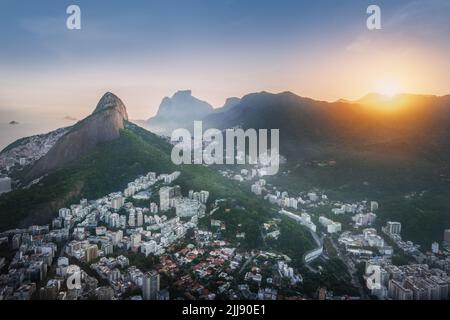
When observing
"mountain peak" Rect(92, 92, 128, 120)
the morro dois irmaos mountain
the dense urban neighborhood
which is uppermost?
"mountain peak" Rect(92, 92, 128, 120)

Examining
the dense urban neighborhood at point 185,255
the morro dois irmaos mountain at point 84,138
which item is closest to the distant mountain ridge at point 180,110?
the morro dois irmaos mountain at point 84,138

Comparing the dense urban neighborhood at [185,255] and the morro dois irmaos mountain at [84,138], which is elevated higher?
the morro dois irmaos mountain at [84,138]

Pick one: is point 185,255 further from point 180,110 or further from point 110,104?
point 180,110

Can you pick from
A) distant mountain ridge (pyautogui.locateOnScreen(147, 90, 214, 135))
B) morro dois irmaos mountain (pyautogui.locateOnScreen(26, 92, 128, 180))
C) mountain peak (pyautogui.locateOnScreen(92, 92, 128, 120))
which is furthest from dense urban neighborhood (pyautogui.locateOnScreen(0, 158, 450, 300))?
distant mountain ridge (pyautogui.locateOnScreen(147, 90, 214, 135))

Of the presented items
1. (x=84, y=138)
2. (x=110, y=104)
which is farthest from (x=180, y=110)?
(x=84, y=138)

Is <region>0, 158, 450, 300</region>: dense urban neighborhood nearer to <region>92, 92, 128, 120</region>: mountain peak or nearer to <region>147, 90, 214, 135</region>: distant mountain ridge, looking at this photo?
<region>92, 92, 128, 120</region>: mountain peak

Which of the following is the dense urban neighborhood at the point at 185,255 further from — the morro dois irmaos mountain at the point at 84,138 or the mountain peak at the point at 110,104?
the mountain peak at the point at 110,104

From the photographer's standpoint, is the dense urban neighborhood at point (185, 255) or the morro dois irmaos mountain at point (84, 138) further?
the morro dois irmaos mountain at point (84, 138)

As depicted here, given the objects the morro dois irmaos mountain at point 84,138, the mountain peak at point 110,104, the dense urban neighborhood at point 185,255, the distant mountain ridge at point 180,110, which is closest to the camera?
the dense urban neighborhood at point 185,255
